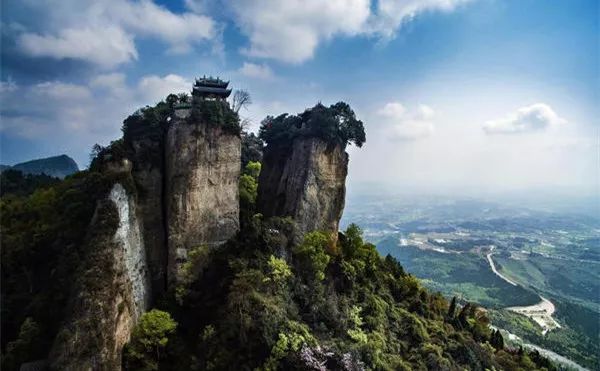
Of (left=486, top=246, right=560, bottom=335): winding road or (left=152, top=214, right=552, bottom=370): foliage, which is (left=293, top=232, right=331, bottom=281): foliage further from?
(left=486, top=246, right=560, bottom=335): winding road

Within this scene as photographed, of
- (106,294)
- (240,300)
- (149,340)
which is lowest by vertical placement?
(149,340)

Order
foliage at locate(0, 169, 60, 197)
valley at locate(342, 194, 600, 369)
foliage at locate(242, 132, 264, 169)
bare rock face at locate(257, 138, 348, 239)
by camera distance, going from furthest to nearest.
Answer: valley at locate(342, 194, 600, 369), foliage at locate(242, 132, 264, 169), foliage at locate(0, 169, 60, 197), bare rock face at locate(257, 138, 348, 239)

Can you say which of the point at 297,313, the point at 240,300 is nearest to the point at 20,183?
the point at 240,300

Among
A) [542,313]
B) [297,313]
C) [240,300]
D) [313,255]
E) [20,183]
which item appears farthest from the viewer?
[542,313]

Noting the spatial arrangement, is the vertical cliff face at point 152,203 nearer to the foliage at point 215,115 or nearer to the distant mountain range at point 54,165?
the foliage at point 215,115

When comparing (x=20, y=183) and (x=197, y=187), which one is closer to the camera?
(x=197, y=187)

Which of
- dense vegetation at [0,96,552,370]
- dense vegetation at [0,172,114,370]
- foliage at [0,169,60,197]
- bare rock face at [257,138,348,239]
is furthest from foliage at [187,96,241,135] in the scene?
foliage at [0,169,60,197]

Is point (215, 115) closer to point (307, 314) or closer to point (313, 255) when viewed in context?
point (313, 255)
